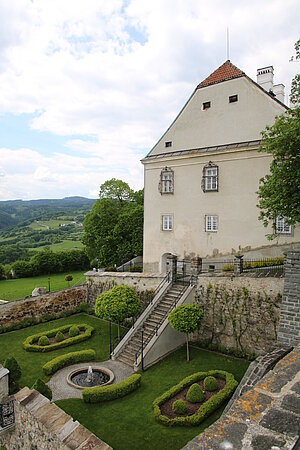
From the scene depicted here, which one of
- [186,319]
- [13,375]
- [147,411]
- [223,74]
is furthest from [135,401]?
[223,74]

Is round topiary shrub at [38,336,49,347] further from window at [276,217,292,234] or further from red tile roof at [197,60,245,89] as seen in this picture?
red tile roof at [197,60,245,89]

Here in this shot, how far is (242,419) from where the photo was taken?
12.0 ft

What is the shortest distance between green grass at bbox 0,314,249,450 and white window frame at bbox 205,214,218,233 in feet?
25.5

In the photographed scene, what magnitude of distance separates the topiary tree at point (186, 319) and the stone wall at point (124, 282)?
15.5ft

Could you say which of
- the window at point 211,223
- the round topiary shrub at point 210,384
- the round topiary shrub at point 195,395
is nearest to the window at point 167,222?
the window at point 211,223

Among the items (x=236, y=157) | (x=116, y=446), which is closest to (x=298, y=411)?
(x=116, y=446)

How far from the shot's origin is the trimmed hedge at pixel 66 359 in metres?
15.4

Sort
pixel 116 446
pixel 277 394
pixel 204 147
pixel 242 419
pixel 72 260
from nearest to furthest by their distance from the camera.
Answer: pixel 242 419, pixel 277 394, pixel 116 446, pixel 204 147, pixel 72 260

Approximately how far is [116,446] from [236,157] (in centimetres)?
1641

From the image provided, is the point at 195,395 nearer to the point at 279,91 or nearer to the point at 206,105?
the point at 206,105

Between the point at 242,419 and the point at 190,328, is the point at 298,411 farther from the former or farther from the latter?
the point at 190,328

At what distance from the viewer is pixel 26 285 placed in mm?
33625

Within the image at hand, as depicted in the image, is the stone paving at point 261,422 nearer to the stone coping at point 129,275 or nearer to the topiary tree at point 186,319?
the topiary tree at point 186,319

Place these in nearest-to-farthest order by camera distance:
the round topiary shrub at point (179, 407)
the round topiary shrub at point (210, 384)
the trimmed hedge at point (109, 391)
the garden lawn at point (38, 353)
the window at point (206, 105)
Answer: the round topiary shrub at point (179, 407), the round topiary shrub at point (210, 384), the trimmed hedge at point (109, 391), the garden lawn at point (38, 353), the window at point (206, 105)
